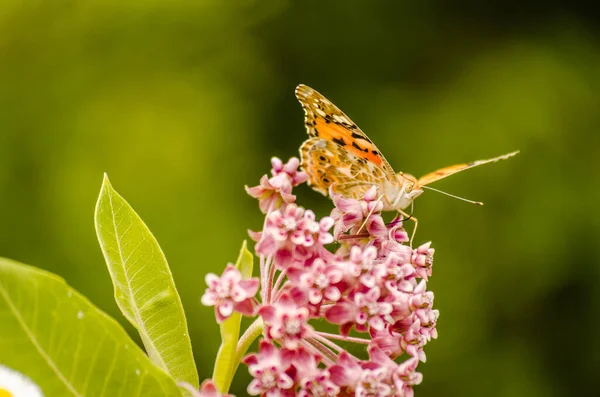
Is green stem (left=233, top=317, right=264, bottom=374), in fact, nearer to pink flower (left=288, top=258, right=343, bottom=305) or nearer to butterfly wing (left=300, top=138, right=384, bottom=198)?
pink flower (left=288, top=258, right=343, bottom=305)

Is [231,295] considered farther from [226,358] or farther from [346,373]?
[346,373]

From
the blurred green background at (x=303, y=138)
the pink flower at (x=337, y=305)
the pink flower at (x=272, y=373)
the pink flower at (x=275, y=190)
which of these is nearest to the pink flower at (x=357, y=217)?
the pink flower at (x=337, y=305)

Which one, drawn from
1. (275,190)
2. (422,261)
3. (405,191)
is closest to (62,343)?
(275,190)

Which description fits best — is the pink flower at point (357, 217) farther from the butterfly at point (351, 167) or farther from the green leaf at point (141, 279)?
the green leaf at point (141, 279)

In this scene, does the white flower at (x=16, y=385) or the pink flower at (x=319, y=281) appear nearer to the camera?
the white flower at (x=16, y=385)

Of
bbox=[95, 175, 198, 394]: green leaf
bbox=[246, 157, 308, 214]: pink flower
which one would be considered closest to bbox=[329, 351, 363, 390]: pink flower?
bbox=[95, 175, 198, 394]: green leaf

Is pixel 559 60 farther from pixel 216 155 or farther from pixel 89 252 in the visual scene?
pixel 89 252

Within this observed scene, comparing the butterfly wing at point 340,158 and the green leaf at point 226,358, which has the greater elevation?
the butterfly wing at point 340,158
